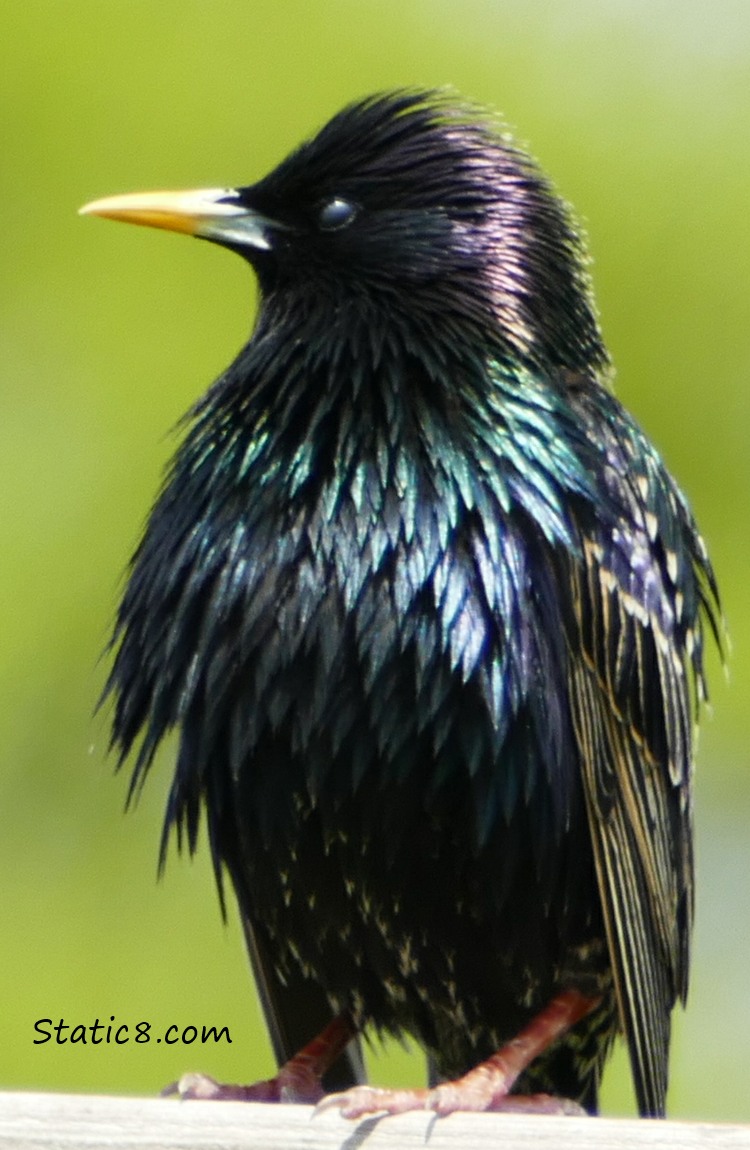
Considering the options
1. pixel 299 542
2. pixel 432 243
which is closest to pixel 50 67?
pixel 432 243

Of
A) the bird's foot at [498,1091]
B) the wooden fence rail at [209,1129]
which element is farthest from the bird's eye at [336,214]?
the wooden fence rail at [209,1129]

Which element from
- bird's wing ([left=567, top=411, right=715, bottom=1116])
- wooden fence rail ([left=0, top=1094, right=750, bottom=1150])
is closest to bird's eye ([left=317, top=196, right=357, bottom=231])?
bird's wing ([left=567, top=411, right=715, bottom=1116])

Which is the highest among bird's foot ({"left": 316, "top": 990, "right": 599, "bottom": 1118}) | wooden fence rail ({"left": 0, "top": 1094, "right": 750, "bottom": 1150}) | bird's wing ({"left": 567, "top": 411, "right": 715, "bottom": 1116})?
bird's wing ({"left": 567, "top": 411, "right": 715, "bottom": 1116})

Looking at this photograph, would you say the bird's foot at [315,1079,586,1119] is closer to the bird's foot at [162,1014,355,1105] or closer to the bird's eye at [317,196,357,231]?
the bird's foot at [162,1014,355,1105]

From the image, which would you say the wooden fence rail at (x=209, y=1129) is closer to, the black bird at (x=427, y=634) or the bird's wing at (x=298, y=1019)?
the black bird at (x=427, y=634)

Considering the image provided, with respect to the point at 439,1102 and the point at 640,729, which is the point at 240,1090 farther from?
the point at 640,729

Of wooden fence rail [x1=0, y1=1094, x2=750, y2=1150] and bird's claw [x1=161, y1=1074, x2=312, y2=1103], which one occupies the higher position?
wooden fence rail [x1=0, y1=1094, x2=750, y2=1150]

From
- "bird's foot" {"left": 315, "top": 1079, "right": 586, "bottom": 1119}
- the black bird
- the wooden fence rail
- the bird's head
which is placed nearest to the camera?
the wooden fence rail
